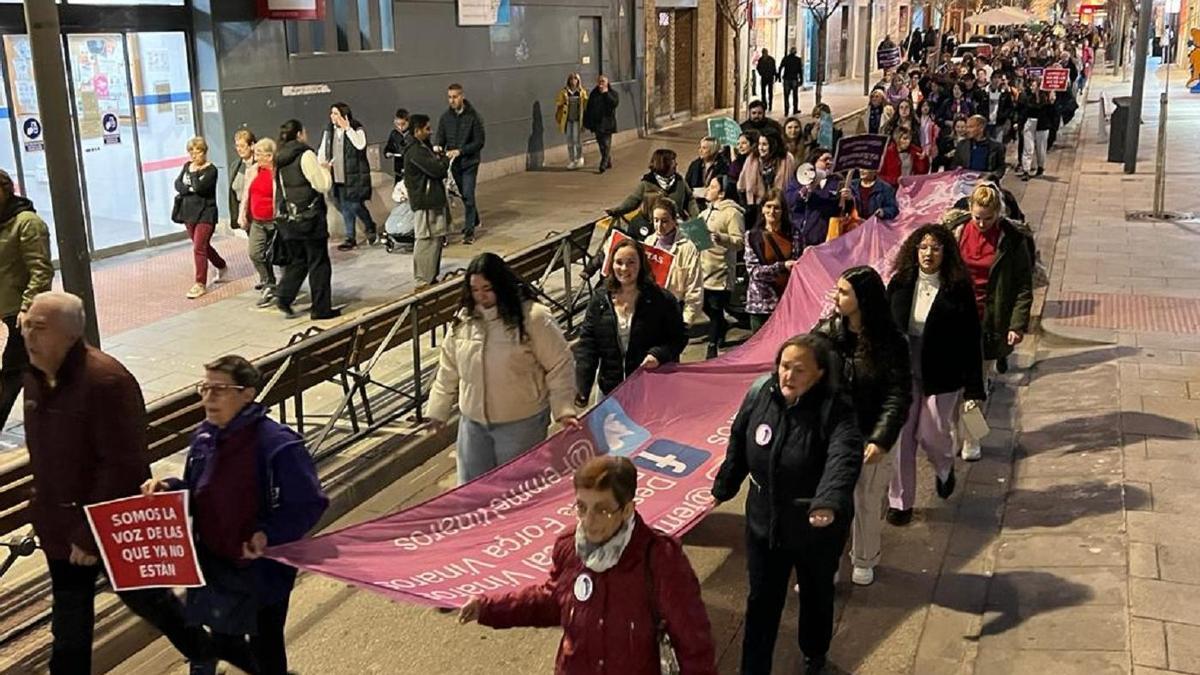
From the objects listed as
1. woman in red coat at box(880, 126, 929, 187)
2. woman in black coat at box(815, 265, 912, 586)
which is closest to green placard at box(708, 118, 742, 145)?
woman in red coat at box(880, 126, 929, 187)

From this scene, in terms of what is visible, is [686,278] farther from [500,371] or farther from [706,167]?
[706,167]

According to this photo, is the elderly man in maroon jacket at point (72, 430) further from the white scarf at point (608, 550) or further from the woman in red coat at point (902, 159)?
the woman in red coat at point (902, 159)

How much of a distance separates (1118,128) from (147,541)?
70.4 feet

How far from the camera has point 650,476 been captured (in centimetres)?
619

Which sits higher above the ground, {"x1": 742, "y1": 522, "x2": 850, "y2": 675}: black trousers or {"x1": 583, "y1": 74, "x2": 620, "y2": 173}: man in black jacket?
{"x1": 583, "y1": 74, "x2": 620, "y2": 173}: man in black jacket

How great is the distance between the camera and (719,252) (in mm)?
9695

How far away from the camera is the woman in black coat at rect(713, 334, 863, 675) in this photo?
4.71m

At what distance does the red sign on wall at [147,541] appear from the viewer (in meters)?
4.45

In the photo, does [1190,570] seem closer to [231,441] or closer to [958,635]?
[958,635]

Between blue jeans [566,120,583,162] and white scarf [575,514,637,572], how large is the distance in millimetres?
19565

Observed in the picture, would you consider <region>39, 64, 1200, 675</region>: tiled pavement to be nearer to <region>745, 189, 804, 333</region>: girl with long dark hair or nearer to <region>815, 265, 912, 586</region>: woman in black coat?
<region>815, 265, 912, 586</region>: woman in black coat

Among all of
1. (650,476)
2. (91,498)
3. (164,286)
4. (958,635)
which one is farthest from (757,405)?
(164,286)

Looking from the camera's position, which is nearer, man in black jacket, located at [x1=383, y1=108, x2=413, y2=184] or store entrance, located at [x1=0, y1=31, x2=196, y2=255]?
store entrance, located at [x1=0, y1=31, x2=196, y2=255]

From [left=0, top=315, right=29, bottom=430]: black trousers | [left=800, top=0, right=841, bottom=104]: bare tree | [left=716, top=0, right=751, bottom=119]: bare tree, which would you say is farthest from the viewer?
[left=800, top=0, right=841, bottom=104]: bare tree
